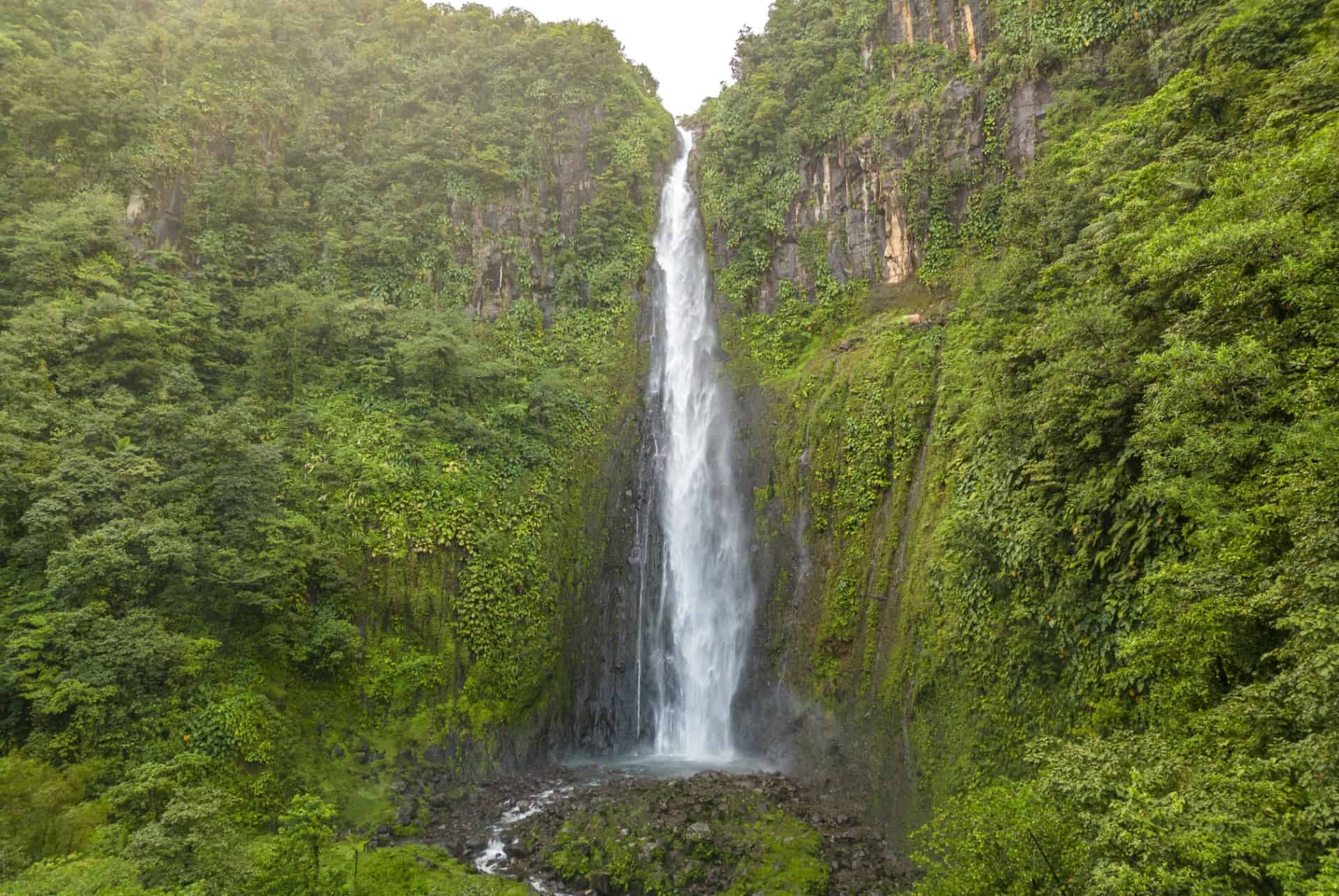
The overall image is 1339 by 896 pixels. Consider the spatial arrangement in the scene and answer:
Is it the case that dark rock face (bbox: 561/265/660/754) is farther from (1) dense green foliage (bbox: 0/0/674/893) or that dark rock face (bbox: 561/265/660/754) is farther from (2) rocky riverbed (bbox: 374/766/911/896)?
(2) rocky riverbed (bbox: 374/766/911/896)

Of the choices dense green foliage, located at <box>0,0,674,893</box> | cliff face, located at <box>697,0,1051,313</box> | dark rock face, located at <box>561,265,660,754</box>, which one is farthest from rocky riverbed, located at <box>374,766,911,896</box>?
cliff face, located at <box>697,0,1051,313</box>

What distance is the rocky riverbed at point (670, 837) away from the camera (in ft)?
34.5

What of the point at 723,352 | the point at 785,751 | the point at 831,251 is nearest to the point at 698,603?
the point at 785,751

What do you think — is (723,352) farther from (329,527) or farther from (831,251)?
(329,527)

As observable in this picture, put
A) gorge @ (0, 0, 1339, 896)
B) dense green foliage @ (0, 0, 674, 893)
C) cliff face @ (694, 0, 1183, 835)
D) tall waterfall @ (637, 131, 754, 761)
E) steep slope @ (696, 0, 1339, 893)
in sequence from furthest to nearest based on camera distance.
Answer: tall waterfall @ (637, 131, 754, 761) < cliff face @ (694, 0, 1183, 835) < dense green foliage @ (0, 0, 674, 893) < gorge @ (0, 0, 1339, 896) < steep slope @ (696, 0, 1339, 893)

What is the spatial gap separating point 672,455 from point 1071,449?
48.3ft

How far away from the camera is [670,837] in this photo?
457 inches

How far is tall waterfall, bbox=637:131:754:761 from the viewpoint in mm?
18422

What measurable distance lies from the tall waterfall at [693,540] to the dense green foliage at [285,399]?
211cm

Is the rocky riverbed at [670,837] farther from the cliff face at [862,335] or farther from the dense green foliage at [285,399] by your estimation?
the dense green foliage at [285,399]

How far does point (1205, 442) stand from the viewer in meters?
5.91

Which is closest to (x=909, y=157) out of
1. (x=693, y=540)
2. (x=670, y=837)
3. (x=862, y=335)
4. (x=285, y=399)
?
(x=862, y=335)

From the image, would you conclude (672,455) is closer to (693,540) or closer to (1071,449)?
(693,540)

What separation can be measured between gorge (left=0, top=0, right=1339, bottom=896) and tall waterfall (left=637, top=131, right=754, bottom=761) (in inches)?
6.3
